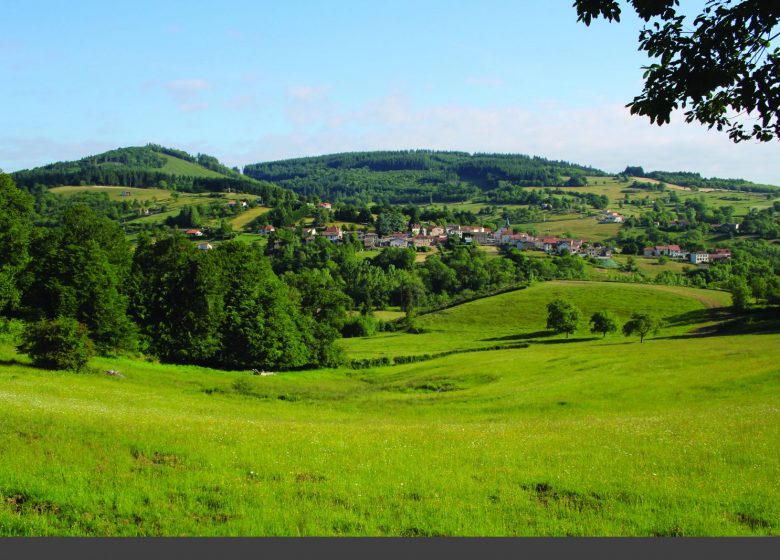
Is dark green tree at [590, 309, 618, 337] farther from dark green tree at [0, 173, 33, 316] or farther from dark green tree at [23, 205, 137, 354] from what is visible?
dark green tree at [0, 173, 33, 316]

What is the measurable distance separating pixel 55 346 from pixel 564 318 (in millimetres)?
86479

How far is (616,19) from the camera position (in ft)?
31.3

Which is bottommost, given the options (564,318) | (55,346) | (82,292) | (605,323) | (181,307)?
(605,323)

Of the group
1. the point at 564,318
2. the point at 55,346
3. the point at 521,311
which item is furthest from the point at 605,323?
the point at 55,346

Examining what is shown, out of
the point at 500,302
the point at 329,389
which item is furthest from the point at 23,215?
the point at 500,302

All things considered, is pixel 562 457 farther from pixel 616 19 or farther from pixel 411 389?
pixel 411 389

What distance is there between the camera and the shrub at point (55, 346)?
43.0 meters

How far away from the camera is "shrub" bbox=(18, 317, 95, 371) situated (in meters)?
43.0

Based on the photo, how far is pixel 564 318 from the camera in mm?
109375

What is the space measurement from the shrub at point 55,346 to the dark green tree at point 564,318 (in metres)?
84.8

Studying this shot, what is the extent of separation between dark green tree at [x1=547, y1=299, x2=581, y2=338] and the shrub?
84816 millimetres

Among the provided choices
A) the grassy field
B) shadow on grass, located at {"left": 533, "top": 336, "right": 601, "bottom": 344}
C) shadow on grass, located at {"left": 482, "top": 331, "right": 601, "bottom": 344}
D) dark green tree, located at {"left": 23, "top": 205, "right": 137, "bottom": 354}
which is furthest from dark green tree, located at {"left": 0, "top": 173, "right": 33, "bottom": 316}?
shadow on grass, located at {"left": 533, "top": 336, "right": 601, "bottom": 344}

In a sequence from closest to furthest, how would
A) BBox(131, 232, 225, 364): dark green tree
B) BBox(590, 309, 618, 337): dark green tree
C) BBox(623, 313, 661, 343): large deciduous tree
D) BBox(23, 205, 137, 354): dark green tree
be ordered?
BBox(23, 205, 137, 354): dark green tree, BBox(131, 232, 225, 364): dark green tree, BBox(623, 313, 661, 343): large deciduous tree, BBox(590, 309, 618, 337): dark green tree

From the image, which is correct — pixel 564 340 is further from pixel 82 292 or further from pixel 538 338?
pixel 82 292
